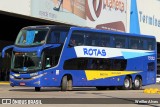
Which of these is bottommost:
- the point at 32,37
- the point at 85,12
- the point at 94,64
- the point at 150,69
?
the point at 150,69

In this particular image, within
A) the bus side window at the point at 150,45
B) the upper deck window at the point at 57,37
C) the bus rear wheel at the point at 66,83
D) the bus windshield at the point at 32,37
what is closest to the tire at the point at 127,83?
the bus side window at the point at 150,45

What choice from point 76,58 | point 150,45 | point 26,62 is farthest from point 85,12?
point 26,62

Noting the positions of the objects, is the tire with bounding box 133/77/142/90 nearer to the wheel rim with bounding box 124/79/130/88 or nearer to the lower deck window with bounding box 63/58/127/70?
the wheel rim with bounding box 124/79/130/88

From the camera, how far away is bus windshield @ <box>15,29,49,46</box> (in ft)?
80.9

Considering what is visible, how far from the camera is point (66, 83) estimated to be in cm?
2602

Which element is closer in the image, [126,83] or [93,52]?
[93,52]

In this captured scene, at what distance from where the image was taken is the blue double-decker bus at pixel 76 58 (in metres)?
24.7

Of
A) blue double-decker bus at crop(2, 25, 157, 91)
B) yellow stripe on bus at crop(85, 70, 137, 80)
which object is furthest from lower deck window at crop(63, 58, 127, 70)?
yellow stripe on bus at crop(85, 70, 137, 80)

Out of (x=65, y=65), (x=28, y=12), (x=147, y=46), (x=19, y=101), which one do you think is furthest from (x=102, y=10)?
(x=19, y=101)

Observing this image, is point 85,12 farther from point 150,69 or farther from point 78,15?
point 150,69

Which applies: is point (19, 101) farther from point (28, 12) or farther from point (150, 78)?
point (28, 12)

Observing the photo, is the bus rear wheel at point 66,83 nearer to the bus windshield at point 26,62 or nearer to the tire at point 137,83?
the bus windshield at point 26,62

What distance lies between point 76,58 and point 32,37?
3012 millimetres

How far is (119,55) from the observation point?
29.3 metres
